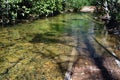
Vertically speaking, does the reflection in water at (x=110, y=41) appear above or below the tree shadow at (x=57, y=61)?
below

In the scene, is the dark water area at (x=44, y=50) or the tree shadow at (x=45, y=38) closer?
the dark water area at (x=44, y=50)

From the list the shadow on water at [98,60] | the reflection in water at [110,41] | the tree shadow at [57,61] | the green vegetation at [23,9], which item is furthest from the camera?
the green vegetation at [23,9]

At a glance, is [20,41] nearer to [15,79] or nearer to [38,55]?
[38,55]

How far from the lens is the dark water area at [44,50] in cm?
877

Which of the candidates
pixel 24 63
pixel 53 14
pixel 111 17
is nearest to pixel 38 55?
pixel 24 63

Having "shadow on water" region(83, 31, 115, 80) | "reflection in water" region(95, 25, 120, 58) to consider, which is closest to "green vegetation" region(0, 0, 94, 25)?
"reflection in water" region(95, 25, 120, 58)

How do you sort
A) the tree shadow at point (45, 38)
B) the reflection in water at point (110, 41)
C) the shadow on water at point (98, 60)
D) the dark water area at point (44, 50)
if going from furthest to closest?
the tree shadow at point (45, 38)
the reflection in water at point (110, 41)
the dark water area at point (44, 50)
the shadow on water at point (98, 60)

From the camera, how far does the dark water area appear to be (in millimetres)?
8766

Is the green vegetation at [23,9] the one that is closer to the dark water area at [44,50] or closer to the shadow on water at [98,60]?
the dark water area at [44,50]

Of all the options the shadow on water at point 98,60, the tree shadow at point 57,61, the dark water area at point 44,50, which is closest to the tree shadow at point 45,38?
the dark water area at point 44,50

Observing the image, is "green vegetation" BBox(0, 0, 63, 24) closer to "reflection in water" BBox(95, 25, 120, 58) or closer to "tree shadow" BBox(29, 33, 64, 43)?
"tree shadow" BBox(29, 33, 64, 43)

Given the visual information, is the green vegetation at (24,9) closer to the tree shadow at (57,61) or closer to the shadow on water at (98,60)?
the shadow on water at (98,60)

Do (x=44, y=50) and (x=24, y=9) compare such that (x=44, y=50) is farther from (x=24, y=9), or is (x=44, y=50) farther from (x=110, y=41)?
(x=24, y=9)

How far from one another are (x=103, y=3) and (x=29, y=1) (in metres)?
6.61
